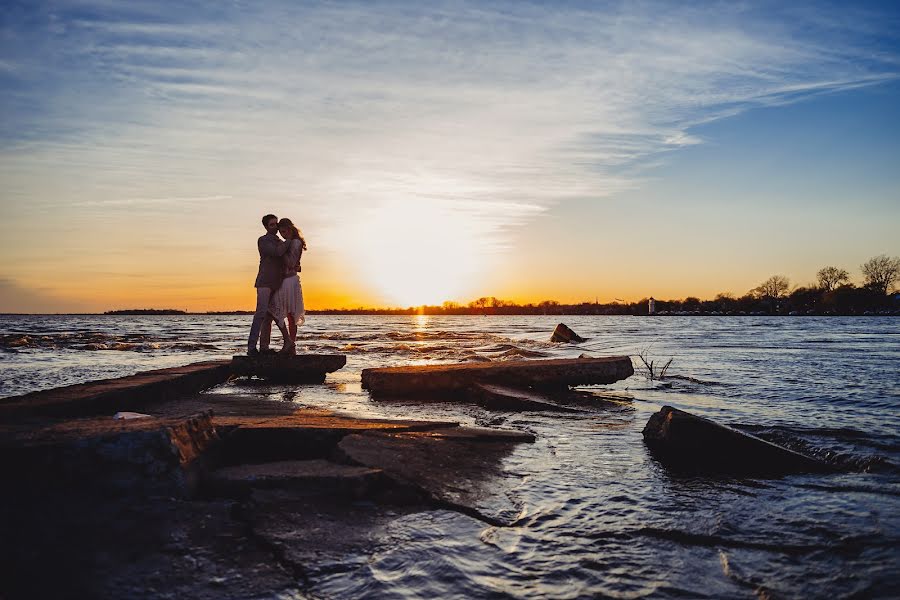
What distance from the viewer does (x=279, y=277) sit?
9117 mm

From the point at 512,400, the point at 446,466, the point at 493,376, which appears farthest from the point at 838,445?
the point at 493,376

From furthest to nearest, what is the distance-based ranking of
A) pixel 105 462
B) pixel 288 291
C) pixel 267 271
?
pixel 288 291 → pixel 267 271 → pixel 105 462

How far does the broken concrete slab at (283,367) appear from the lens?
9195 millimetres

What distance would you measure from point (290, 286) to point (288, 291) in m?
0.09

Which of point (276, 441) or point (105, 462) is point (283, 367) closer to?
point (276, 441)

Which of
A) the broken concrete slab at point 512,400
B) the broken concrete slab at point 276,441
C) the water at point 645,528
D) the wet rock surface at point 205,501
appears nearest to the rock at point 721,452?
the water at point 645,528

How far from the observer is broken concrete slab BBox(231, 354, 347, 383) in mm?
9195

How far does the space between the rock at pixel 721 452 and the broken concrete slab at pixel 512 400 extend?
218 cm

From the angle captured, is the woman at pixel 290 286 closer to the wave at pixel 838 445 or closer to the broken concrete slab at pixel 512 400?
the broken concrete slab at pixel 512 400

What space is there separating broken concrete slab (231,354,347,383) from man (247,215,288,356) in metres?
0.21

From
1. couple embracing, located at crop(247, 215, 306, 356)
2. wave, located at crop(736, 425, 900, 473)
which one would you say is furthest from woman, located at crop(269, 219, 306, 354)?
wave, located at crop(736, 425, 900, 473)

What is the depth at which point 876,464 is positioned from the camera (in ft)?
13.6

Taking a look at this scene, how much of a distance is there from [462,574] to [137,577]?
1.20 metres

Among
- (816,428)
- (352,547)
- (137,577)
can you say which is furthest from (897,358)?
(137,577)
